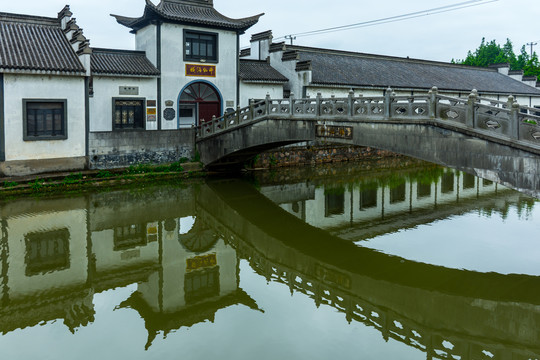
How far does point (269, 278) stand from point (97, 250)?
4.53 m

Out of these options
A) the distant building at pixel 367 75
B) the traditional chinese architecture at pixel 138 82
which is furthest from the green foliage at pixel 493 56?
the traditional chinese architecture at pixel 138 82

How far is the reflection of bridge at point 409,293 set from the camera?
24.7 feet

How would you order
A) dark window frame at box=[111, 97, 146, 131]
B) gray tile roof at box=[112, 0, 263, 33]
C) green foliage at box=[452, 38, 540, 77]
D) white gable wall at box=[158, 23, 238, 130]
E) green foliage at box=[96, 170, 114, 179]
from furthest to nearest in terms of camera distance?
green foliage at box=[452, 38, 540, 77]
white gable wall at box=[158, 23, 238, 130]
gray tile roof at box=[112, 0, 263, 33]
dark window frame at box=[111, 97, 146, 131]
green foliage at box=[96, 170, 114, 179]

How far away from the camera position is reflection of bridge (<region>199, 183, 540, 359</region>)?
753 cm

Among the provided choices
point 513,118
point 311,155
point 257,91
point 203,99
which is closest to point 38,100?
point 203,99

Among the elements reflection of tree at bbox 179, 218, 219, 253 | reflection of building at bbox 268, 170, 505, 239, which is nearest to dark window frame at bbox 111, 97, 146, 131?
reflection of building at bbox 268, 170, 505, 239

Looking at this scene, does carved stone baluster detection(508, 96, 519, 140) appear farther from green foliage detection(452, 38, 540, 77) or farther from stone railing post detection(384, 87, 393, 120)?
green foliage detection(452, 38, 540, 77)

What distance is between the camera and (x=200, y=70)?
23219 mm

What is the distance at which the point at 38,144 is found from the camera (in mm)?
17984

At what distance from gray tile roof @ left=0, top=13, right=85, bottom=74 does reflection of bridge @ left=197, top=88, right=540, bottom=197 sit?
703 centimetres

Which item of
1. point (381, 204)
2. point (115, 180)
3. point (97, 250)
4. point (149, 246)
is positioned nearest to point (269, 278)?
point (149, 246)

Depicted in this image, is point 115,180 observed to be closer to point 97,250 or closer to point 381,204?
point 97,250

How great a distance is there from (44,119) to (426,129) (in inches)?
538

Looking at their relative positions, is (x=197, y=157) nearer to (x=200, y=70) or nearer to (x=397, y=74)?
(x=200, y=70)
